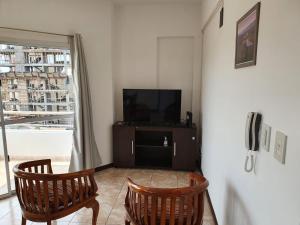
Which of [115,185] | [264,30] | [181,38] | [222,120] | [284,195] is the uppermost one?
[181,38]

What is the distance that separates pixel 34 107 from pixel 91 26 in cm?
147

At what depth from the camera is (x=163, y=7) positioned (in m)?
3.76

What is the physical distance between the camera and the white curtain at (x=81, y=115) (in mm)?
3217

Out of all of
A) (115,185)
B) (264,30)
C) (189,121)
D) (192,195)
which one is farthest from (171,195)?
(189,121)

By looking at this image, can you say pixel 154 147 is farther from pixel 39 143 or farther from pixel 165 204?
pixel 165 204

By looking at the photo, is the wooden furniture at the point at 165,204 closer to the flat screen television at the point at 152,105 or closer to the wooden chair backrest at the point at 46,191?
the wooden chair backrest at the point at 46,191

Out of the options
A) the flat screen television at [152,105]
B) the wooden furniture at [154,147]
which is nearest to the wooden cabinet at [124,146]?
the wooden furniture at [154,147]

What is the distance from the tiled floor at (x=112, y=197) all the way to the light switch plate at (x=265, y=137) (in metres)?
1.57

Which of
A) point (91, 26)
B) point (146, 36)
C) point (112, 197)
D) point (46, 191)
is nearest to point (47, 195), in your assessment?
point (46, 191)

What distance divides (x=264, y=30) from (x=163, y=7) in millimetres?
2925

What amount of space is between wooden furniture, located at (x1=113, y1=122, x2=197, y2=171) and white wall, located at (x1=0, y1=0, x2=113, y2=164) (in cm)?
22

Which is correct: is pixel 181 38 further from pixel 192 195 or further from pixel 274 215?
pixel 274 215

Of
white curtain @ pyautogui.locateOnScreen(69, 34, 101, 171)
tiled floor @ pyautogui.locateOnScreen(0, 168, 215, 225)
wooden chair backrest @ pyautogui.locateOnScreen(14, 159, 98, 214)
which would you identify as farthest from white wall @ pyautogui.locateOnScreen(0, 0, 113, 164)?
wooden chair backrest @ pyautogui.locateOnScreen(14, 159, 98, 214)

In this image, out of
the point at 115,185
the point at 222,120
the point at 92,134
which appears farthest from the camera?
the point at 92,134
